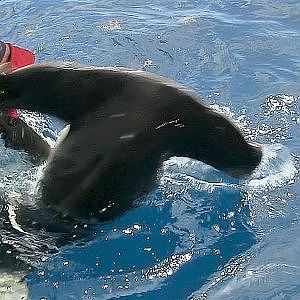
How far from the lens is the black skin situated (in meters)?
2.79

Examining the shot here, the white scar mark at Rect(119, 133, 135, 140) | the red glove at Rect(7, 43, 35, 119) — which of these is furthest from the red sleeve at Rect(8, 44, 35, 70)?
the white scar mark at Rect(119, 133, 135, 140)

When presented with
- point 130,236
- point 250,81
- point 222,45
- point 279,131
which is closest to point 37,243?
point 130,236

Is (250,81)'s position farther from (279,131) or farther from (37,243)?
(37,243)

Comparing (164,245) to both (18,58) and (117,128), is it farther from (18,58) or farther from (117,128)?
(18,58)

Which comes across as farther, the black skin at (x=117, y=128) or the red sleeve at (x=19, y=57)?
the red sleeve at (x=19, y=57)

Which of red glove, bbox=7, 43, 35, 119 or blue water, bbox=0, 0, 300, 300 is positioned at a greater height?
red glove, bbox=7, 43, 35, 119

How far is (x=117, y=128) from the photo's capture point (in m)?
2.86

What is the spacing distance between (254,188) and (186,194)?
13.8 inches

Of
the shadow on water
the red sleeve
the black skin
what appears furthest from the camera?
the red sleeve

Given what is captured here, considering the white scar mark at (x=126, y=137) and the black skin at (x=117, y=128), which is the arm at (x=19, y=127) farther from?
the white scar mark at (x=126, y=137)

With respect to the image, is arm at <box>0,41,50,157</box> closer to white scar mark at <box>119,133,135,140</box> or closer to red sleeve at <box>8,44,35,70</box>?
red sleeve at <box>8,44,35,70</box>

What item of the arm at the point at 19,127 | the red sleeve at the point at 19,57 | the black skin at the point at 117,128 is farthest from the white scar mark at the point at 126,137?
the red sleeve at the point at 19,57

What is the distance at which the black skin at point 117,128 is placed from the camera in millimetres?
2793

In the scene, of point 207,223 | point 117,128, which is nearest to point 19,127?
point 117,128
